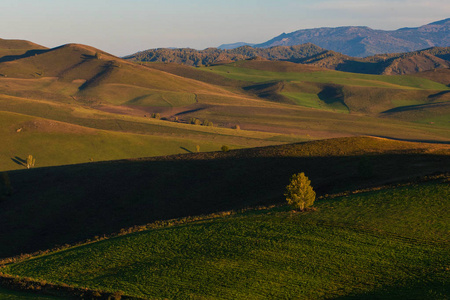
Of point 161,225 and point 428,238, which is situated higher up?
point 428,238

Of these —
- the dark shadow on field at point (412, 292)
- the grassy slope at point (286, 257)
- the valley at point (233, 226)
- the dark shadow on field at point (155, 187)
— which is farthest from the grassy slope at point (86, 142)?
the dark shadow on field at point (412, 292)

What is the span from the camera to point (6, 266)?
40.2 metres

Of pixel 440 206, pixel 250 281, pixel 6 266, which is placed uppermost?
pixel 440 206

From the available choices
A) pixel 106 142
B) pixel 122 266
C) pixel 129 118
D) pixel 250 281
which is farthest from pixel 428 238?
pixel 129 118

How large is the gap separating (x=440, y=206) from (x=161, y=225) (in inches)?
1109

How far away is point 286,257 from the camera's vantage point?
34.8 m

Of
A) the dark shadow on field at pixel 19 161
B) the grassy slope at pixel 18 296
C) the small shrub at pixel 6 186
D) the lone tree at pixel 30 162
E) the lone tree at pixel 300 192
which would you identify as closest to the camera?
the grassy slope at pixel 18 296

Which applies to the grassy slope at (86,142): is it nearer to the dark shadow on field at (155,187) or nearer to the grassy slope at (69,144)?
the grassy slope at (69,144)

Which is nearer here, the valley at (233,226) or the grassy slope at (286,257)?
the grassy slope at (286,257)

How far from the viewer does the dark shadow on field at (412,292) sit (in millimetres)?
27578

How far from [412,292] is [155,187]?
4657 centimetres

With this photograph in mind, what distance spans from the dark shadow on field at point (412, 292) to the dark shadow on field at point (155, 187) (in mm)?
27134

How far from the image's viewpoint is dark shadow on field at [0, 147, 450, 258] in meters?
57.5

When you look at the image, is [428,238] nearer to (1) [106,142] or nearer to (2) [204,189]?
(2) [204,189]
